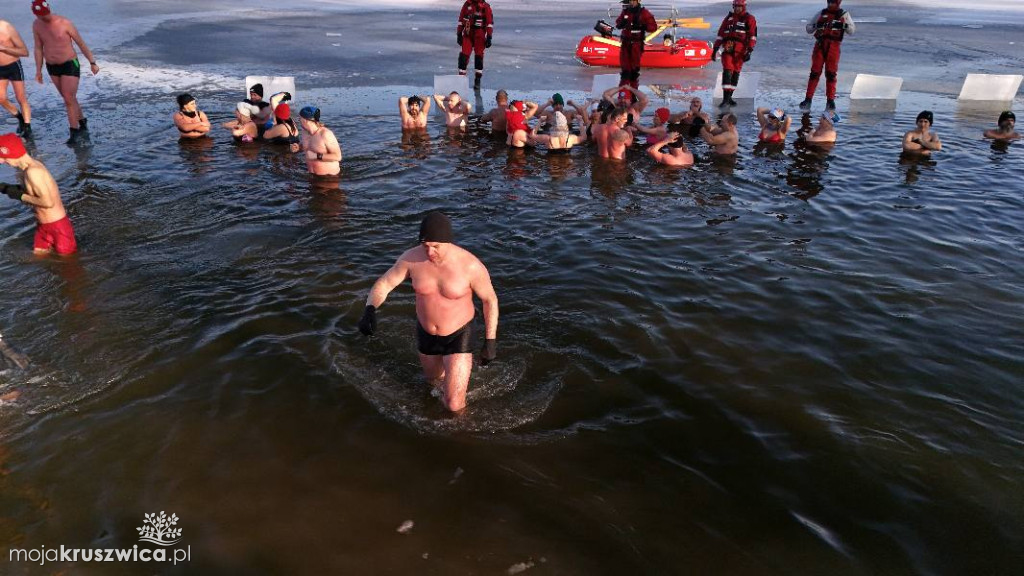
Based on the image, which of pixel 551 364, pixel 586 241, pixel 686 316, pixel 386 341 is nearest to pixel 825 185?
pixel 586 241

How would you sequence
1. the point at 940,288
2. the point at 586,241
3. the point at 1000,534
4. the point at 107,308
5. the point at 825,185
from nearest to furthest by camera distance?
1. the point at 1000,534
2. the point at 107,308
3. the point at 940,288
4. the point at 586,241
5. the point at 825,185

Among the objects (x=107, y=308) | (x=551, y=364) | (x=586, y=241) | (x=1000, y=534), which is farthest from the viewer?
(x=586, y=241)

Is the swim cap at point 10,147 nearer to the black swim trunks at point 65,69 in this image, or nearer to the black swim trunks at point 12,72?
the black swim trunks at point 65,69

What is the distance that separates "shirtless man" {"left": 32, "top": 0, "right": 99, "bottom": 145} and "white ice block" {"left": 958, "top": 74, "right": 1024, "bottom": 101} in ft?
63.0

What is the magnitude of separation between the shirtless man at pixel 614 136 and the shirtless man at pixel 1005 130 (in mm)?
7417

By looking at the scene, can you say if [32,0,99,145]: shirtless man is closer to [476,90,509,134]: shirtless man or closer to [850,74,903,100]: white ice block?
[476,90,509,134]: shirtless man

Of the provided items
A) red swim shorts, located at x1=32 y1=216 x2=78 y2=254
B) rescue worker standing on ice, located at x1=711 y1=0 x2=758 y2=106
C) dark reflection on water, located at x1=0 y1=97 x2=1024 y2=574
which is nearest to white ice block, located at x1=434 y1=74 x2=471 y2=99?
rescue worker standing on ice, located at x1=711 y1=0 x2=758 y2=106

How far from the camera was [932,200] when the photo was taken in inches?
377

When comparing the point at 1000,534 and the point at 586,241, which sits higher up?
the point at 586,241

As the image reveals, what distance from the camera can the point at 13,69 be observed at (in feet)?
36.3

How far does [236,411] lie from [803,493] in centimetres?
407

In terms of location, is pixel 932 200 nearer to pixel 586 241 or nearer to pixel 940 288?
pixel 940 288

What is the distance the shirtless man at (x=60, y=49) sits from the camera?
35.1ft

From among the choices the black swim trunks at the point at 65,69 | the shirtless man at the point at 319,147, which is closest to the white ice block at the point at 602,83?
the shirtless man at the point at 319,147
